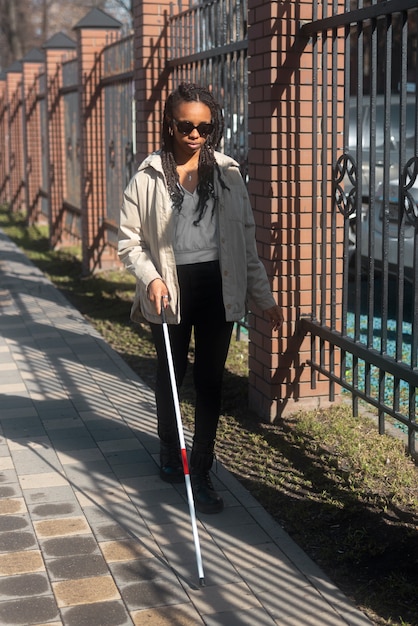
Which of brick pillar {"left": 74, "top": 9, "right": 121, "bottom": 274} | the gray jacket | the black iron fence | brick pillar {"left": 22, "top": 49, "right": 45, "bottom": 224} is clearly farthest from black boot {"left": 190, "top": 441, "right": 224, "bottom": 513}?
brick pillar {"left": 22, "top": 49, "right": 45, "bottom": 224}

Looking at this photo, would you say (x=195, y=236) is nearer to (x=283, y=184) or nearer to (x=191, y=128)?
(x=191, y=128)

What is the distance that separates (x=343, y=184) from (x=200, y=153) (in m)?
0.98

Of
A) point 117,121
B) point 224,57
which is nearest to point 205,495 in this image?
point 224,57

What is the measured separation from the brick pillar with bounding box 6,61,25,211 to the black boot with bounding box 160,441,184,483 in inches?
627

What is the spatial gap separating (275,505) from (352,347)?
3.05 feet

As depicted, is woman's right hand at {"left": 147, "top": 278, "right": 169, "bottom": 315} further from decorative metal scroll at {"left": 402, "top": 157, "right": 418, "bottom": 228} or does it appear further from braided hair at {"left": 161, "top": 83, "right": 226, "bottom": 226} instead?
decorative metal scroll at {"left": 402, "top": 157, "right": 418, "bottom": 228}

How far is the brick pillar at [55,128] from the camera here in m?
14.0

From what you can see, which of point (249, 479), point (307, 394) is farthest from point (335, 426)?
point (249, 479)

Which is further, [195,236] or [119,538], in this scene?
[195,236]

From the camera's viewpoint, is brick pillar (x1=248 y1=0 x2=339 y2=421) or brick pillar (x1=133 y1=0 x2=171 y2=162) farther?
brick pillar (x1=133 y1=0 x2=171 y2=162)

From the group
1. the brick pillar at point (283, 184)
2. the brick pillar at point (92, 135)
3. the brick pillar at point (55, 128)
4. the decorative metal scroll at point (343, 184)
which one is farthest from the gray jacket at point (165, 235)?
the brick pillar at point (55, 128)

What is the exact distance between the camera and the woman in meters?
4.41

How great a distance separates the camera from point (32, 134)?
1817 centimetres

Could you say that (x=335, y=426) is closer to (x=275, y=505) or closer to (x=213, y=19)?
(x=275, y=505)
